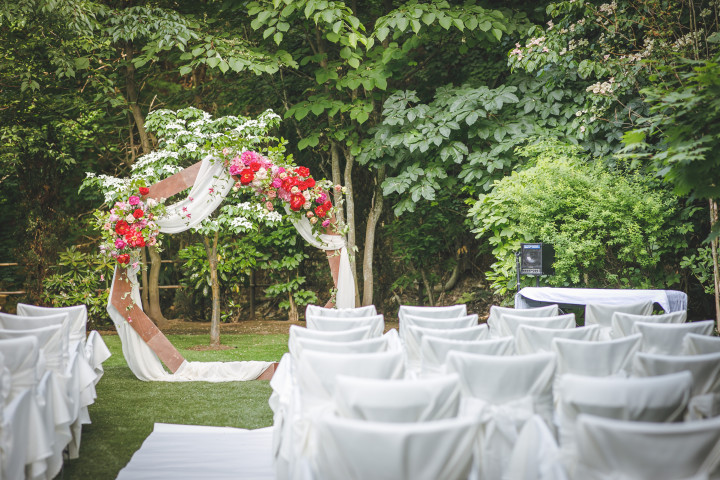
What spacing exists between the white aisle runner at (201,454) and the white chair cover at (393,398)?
1443mm

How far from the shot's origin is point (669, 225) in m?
6.95

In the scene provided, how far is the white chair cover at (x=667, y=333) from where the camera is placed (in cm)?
343

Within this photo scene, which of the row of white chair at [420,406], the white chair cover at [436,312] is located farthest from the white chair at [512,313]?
the row of white chair at [420,406]

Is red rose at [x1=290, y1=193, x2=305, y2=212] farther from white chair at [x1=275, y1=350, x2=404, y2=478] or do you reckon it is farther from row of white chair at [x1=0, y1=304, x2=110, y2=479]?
white chair at [x1=275, y1=350, x2=404, y2=478]

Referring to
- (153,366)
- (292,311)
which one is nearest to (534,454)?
(153,366)

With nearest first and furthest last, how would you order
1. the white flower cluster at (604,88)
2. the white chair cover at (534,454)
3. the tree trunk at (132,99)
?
the white chair cover at (534,454) → the white flower cluster at (604,88) → the tree trunk at (132,99)

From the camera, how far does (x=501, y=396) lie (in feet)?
8.28

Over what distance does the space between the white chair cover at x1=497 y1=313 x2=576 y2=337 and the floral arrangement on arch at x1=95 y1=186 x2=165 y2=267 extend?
329cm

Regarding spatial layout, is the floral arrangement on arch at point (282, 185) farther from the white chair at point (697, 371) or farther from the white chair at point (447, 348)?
the white chair at point (697, 371)

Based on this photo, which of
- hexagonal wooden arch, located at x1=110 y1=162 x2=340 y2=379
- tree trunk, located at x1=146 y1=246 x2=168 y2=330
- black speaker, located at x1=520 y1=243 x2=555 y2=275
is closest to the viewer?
hexagonal wooden arch, located at x1=110 y1=162 x2=340 y2=379

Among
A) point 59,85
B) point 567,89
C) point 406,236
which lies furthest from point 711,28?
point 59,85

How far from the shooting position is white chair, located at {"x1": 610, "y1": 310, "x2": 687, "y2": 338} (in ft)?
13.0

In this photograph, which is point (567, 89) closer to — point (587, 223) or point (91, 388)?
point (587, 223)

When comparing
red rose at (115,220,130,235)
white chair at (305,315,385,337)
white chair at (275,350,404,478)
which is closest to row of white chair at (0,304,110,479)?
white chair at (275,350,404,478)
